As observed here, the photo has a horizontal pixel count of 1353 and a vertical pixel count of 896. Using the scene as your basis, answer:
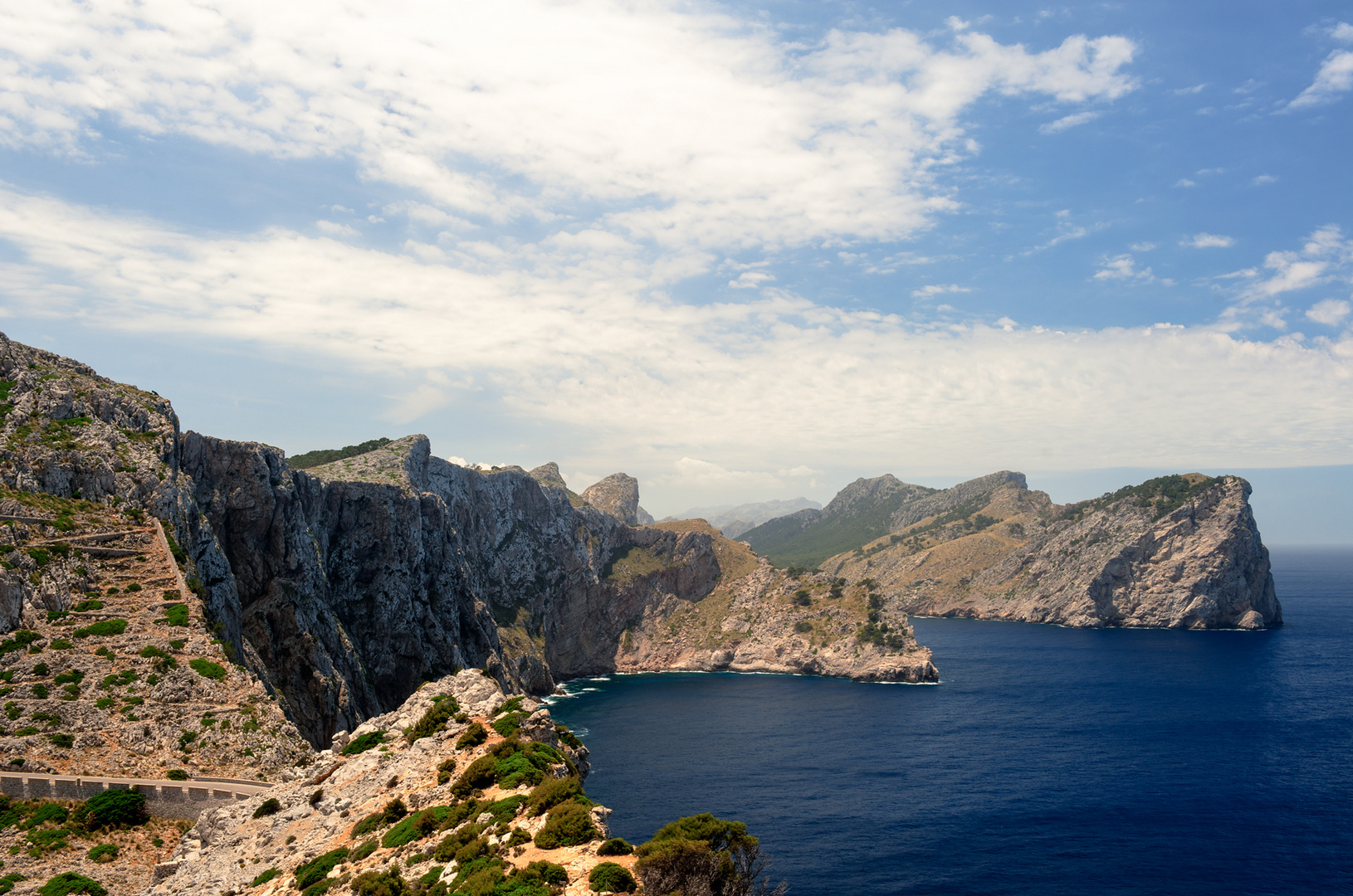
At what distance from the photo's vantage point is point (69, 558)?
2442 inches

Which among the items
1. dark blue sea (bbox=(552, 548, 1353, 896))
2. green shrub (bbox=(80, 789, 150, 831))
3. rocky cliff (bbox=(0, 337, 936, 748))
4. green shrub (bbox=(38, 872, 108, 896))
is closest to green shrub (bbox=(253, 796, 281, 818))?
green shrub (bbox=(38, 872, 108, 896))

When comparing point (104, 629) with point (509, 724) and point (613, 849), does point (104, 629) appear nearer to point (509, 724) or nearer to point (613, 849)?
point (509, 724)

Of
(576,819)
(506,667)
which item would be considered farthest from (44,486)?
(506,667)

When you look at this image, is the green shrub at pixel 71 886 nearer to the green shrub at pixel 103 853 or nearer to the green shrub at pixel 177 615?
the green shrub at pixel 103 853

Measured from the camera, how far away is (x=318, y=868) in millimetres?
32969

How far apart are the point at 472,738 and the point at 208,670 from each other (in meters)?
31.4

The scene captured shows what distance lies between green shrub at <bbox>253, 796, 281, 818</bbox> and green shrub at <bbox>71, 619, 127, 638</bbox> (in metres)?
28.8

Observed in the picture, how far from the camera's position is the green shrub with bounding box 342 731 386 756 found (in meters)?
44.5

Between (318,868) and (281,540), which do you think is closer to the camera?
(318,868)

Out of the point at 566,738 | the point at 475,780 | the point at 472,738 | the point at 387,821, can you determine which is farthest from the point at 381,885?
the point at 566,738

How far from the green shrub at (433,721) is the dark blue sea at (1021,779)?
52.9 meters

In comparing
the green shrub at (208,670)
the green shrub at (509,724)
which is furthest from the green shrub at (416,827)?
the green shrub at (208,670)

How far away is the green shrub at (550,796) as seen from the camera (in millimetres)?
30109

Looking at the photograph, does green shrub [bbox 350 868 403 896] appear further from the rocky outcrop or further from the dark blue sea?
the dark blue sea
